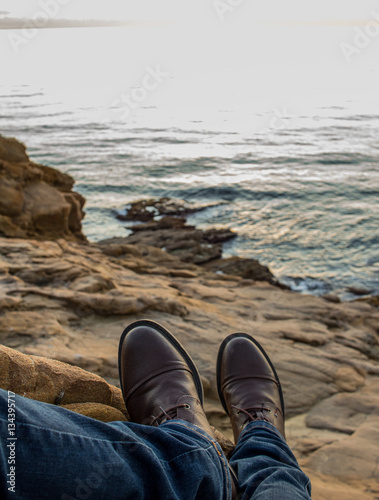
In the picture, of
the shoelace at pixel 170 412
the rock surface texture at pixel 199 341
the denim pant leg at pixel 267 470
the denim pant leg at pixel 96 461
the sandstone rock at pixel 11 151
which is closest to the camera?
the denim pant leg at pixel 96 461

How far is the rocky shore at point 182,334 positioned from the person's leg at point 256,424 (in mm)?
221

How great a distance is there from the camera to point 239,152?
18078 mm

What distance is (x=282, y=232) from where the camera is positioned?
404 inches

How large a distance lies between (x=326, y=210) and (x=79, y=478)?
1146 cm

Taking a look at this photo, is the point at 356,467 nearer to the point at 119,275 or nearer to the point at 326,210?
the point at 119,275

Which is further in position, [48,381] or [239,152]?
[239,152]

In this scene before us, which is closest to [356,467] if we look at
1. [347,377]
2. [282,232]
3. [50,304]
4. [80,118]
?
[347,377]

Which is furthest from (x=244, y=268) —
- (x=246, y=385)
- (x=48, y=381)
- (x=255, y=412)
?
(x=48, y=381)

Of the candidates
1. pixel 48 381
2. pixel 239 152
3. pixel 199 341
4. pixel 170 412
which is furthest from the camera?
pixel 239 152

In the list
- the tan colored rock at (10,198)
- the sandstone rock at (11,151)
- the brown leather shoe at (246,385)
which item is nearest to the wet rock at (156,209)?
the sandstone rock at (11,151)

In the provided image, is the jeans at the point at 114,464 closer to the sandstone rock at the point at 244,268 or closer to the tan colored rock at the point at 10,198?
the tan colored rock at the point at 10,198

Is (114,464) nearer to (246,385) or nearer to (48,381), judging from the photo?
(48,381)

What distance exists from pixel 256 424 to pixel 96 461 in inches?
39.9

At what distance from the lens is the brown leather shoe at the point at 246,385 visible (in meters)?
2.05
